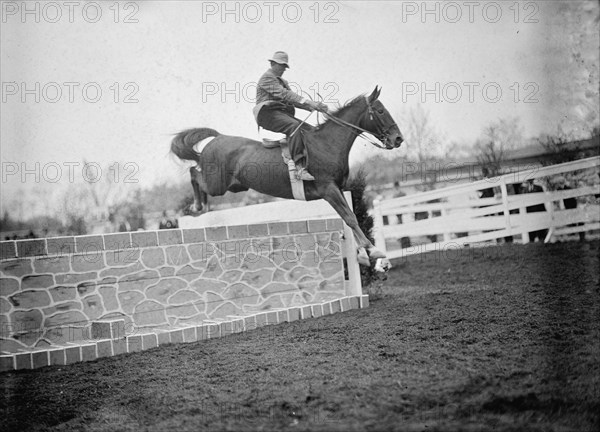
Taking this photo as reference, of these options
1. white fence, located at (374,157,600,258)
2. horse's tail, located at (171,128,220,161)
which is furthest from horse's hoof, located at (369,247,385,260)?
white fence, located at (374,157,600,258)

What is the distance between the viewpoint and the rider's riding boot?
5.91 metres

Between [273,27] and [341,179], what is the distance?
1615mm

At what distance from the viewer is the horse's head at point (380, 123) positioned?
18.9 feet

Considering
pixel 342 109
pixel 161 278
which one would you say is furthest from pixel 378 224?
pixel 161 278

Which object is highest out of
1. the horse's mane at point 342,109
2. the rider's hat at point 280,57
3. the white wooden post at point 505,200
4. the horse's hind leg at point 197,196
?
the rider's hat at point 280,57

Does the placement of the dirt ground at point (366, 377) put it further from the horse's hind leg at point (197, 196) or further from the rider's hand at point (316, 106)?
the rider's hand at point (316, 106)

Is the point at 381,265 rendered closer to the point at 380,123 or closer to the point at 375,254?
the point at 375,254

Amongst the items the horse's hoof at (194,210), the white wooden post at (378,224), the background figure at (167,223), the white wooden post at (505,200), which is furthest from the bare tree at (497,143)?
the background figure at (167,223)

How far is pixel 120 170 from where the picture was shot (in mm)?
6082

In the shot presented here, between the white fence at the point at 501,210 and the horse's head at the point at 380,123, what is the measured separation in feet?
11.1

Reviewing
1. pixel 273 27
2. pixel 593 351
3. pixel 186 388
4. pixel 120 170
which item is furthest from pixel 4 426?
pixel 273 27

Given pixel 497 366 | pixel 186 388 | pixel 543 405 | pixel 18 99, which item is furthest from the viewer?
pixel 18 99

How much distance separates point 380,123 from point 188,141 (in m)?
1.81

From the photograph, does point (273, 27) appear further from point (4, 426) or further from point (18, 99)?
point (4, 426)
